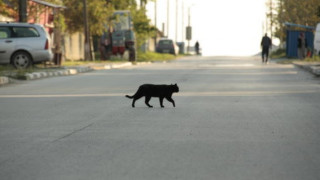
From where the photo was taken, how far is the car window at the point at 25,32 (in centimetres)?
2564

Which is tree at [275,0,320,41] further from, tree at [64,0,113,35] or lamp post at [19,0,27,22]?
lamp post at [19,0,27,22]

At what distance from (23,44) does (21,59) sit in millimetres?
603

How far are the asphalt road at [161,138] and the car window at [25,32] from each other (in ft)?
36.0

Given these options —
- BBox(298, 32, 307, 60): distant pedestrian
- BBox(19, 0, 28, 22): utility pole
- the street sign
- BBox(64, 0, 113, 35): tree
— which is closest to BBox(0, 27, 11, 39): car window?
BBox(19, 0, 28, 22): utility pole

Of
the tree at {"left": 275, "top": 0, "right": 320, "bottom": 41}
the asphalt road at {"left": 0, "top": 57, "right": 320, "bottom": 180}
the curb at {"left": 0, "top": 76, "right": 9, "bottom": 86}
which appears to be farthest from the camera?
the tree at {"left": 275, "top": 0, "right": 320, "bottom": 41}

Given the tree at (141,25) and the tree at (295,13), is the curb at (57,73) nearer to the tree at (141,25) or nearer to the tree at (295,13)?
the tree at (141,25)

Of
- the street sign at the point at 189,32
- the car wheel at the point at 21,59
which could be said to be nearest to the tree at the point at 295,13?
the car wheel at the point at 21,59

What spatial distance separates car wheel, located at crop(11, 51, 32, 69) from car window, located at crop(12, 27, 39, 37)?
65 centimetres

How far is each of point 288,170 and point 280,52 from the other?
59.9 metres

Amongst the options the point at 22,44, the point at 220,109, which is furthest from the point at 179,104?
the point at 22,44

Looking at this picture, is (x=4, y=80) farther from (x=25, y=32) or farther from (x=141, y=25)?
(x=141, y=25)

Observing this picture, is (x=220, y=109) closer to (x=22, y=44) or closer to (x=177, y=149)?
(x=177, y=149)

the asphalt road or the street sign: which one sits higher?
the asphalt road

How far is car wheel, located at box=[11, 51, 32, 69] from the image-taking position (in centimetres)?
2567
